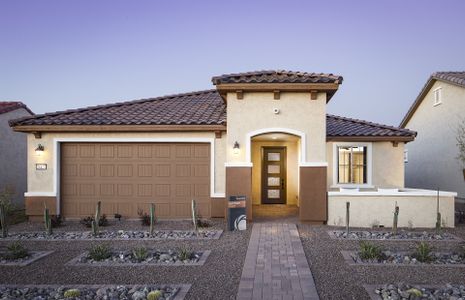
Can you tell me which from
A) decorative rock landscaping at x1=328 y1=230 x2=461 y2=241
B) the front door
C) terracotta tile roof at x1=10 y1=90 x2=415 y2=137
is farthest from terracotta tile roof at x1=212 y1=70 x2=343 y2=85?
the front door

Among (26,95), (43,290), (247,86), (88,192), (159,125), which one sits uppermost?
(26,95)

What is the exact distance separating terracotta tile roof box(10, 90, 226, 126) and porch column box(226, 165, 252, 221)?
1913 millimetres

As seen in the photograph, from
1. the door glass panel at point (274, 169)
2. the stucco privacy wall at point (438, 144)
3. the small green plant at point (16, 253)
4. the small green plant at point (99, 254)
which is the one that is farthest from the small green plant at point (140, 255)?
the stucco privacy wall at point (438, 144)

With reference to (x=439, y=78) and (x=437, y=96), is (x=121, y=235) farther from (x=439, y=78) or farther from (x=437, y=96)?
(x=437, y=96)

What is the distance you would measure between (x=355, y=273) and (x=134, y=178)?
8.77 meters

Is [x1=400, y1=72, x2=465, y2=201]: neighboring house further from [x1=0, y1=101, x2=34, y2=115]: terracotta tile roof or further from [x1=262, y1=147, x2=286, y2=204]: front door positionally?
[x1=0, y1=101, x2=34, y2=115]: terracotta tile roof

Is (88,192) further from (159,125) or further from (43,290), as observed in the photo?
(43,290)

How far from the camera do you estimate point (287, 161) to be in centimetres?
1566

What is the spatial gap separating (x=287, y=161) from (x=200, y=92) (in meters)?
5.54

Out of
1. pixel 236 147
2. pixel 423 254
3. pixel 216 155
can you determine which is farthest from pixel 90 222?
pixel 423 254

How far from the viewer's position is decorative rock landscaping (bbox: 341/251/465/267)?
6828 millimetres

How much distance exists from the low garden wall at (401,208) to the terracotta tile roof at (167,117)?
315 centimetres

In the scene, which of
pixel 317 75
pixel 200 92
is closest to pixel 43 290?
pixel 317 75

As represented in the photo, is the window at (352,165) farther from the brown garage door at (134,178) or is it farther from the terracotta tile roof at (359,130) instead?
the brown garage door at (134,178)
